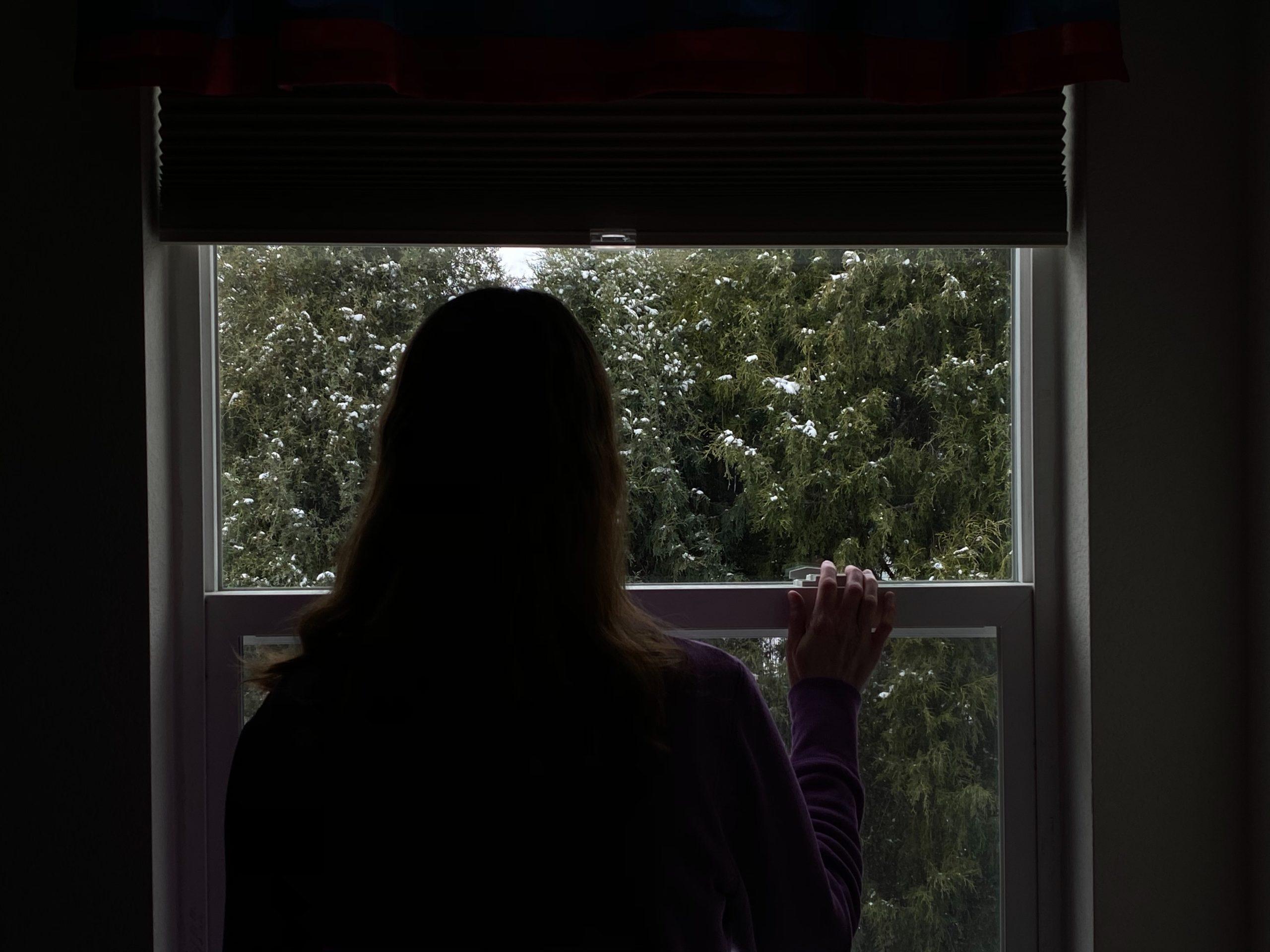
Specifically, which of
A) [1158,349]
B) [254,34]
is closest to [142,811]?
[254,34]

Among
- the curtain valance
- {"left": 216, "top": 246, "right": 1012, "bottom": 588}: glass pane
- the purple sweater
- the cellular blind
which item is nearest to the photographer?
the purple sweater

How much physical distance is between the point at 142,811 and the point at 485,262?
93cm

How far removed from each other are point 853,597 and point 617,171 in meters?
0.70

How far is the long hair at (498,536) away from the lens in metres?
0.84

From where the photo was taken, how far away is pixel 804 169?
4.38 feet

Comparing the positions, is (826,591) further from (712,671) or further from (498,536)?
(498,536)

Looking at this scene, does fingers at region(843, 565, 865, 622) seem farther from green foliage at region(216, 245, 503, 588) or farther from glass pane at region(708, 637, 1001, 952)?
green foliage at region(216, 245, 503, 588)

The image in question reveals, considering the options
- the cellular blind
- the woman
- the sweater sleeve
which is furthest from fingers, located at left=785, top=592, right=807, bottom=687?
the cellular blind

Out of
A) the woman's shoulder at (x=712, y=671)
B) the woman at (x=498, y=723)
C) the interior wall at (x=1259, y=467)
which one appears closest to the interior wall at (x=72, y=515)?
the woman at (x=498, y=723)

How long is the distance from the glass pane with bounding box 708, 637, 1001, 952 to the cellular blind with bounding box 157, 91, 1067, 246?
2.09 feet

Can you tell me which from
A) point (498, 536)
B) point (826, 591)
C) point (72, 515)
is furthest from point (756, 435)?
point (72, 515)

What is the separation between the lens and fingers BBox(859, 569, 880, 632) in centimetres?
132

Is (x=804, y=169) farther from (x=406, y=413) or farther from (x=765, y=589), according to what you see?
(x=406, y=413)

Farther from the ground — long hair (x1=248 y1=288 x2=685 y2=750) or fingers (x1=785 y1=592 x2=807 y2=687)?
long hair (x1=248 y1=288 x2=685 y2=750)
